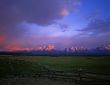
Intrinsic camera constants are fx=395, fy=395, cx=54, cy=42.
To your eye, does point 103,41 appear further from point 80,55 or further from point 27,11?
point 27,11

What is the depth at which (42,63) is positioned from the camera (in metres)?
11.6

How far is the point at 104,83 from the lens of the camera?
1159cm

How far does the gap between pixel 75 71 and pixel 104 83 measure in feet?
3.04

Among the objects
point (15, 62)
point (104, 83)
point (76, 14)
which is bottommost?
point (104, 83)

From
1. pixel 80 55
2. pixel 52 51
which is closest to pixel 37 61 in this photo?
pixel 52 51

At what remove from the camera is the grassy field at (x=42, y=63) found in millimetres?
11594

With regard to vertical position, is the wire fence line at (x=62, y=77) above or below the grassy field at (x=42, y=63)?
below

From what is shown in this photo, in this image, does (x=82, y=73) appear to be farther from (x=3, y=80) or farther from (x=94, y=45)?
(x=3, y=80)

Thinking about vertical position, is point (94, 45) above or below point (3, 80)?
above

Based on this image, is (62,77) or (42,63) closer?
(42,63)

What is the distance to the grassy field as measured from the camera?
456 inches

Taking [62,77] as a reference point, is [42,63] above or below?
above

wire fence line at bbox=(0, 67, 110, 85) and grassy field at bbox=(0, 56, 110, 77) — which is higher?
grassy field at bbox=(0, 56, 110, 77)

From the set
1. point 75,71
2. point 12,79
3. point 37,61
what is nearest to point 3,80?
point 12,79
